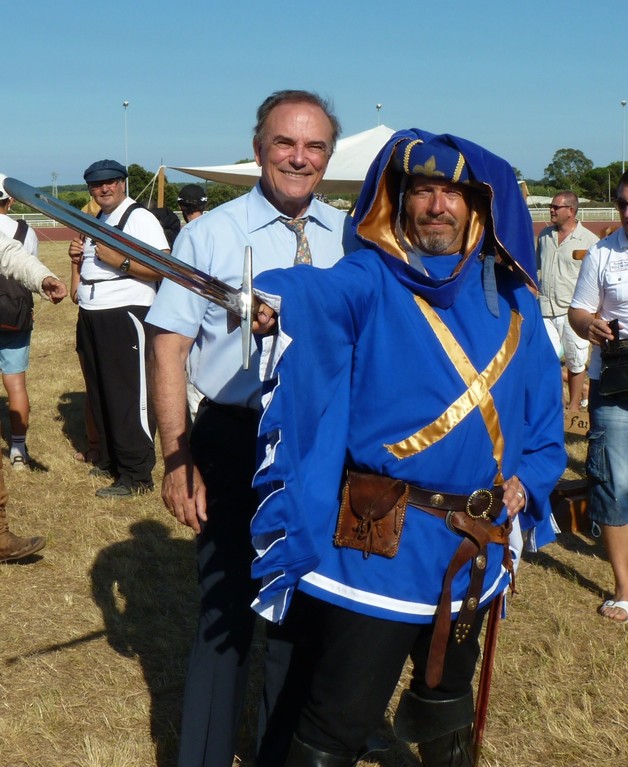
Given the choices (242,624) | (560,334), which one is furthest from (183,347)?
(560,334)

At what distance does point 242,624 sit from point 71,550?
2818 millimetres

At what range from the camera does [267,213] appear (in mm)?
2926

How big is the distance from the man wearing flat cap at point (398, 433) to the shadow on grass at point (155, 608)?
1330mm

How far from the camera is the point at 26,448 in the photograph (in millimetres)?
7551

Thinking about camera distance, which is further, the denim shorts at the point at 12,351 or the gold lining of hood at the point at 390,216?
the denim shorts at the point at 12,351

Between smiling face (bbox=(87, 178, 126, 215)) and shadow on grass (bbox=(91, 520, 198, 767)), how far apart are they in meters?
2.07

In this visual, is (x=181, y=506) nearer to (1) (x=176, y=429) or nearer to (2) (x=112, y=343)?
(1) (x=176, y=429)

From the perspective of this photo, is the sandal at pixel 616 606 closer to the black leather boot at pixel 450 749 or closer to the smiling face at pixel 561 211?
the black leather boot at pixel 450 749

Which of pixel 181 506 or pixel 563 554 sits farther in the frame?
pixel 563 554

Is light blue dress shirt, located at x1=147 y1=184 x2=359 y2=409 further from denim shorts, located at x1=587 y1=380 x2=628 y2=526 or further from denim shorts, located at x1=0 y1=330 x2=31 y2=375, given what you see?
Answer: denim shorts, located at x1=0 y1=330 x2=31 y2=375

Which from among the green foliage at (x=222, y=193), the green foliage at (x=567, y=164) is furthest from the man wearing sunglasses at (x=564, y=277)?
the green foliage at (x=567, y=164)

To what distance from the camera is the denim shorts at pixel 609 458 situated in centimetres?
465

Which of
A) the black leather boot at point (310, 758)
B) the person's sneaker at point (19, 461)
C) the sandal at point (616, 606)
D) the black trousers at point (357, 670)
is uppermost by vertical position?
the black trousers at point (357, 670)

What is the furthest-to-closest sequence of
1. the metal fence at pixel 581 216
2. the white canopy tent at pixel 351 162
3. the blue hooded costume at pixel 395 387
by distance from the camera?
the metal fence at pixel 581 216 < the white canopy tent at pixel 351 162 < the blue hooded costume at pixel 395 387
